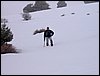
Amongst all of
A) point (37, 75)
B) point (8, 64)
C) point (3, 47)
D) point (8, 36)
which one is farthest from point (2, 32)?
point (37, 75)

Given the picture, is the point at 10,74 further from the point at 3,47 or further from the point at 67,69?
the point at 3,47

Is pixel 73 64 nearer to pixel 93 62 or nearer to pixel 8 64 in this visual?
pixel 93 62

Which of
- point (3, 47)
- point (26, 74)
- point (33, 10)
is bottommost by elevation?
point (33, 10)

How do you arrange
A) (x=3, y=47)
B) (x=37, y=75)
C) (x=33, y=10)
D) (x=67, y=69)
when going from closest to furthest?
1. (x=37, y=75)
2. (x=67, y=69)
3. (x=3, y=47)
4. (x=33, y=10)

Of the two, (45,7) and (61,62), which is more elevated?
(61,62)

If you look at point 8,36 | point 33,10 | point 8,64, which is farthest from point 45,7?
point 8,64

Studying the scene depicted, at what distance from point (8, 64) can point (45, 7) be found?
59.5 metres

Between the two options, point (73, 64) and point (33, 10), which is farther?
point (33, 10)

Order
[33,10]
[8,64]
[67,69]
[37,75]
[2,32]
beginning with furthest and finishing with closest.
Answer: [33,10]
[2,32]
[8,64]
[67,69]
[37,75]

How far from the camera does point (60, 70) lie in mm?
12516

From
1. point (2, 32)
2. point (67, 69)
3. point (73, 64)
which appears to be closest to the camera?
point (67, 69)

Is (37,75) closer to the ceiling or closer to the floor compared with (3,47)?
closer to the ceiling

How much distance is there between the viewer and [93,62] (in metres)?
13.7

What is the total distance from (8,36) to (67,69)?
394 inches
